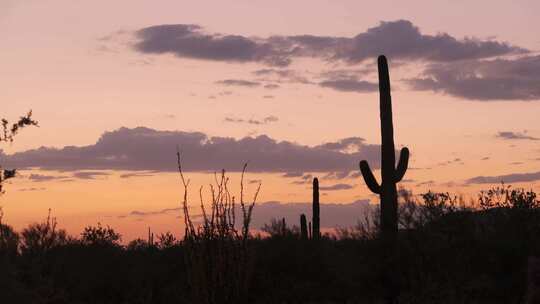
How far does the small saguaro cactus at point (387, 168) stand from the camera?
21.3 meters

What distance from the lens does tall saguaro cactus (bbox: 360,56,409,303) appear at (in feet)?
66.5

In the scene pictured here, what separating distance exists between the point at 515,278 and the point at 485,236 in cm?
196

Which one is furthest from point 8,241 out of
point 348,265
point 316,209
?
point 316,209

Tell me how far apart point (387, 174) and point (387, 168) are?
0.16m

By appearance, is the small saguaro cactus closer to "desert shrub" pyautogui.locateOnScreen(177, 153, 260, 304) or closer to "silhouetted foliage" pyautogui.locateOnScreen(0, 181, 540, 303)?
"silhouetted foliage" pyautogui.locateOnScreen(0, 181, 540, 303)

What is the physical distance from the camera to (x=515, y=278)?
1912 centimetres

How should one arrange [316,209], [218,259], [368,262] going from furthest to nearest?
[316,209] → [368,262] → [218,259]

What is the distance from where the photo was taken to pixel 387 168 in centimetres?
2173

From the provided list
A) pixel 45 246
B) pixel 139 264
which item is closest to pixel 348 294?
pixel 139 264

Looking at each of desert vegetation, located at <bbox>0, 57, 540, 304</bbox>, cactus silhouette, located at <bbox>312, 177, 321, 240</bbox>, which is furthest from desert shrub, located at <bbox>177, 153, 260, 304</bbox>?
cactus silhouette, located at <bbox>312, 177, 321, 240</bbox>

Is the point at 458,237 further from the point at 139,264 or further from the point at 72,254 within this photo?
the point at 72,254

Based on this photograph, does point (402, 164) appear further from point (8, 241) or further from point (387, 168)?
point (8, 241)

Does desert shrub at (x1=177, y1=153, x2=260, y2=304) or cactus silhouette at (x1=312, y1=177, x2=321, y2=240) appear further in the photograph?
cactus silhouette at (x1=312, y1=177, x2=321, y2=240)

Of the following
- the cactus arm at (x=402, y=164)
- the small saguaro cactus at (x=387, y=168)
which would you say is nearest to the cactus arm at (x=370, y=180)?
the small saguaro cactus at (x=387, y=168)
